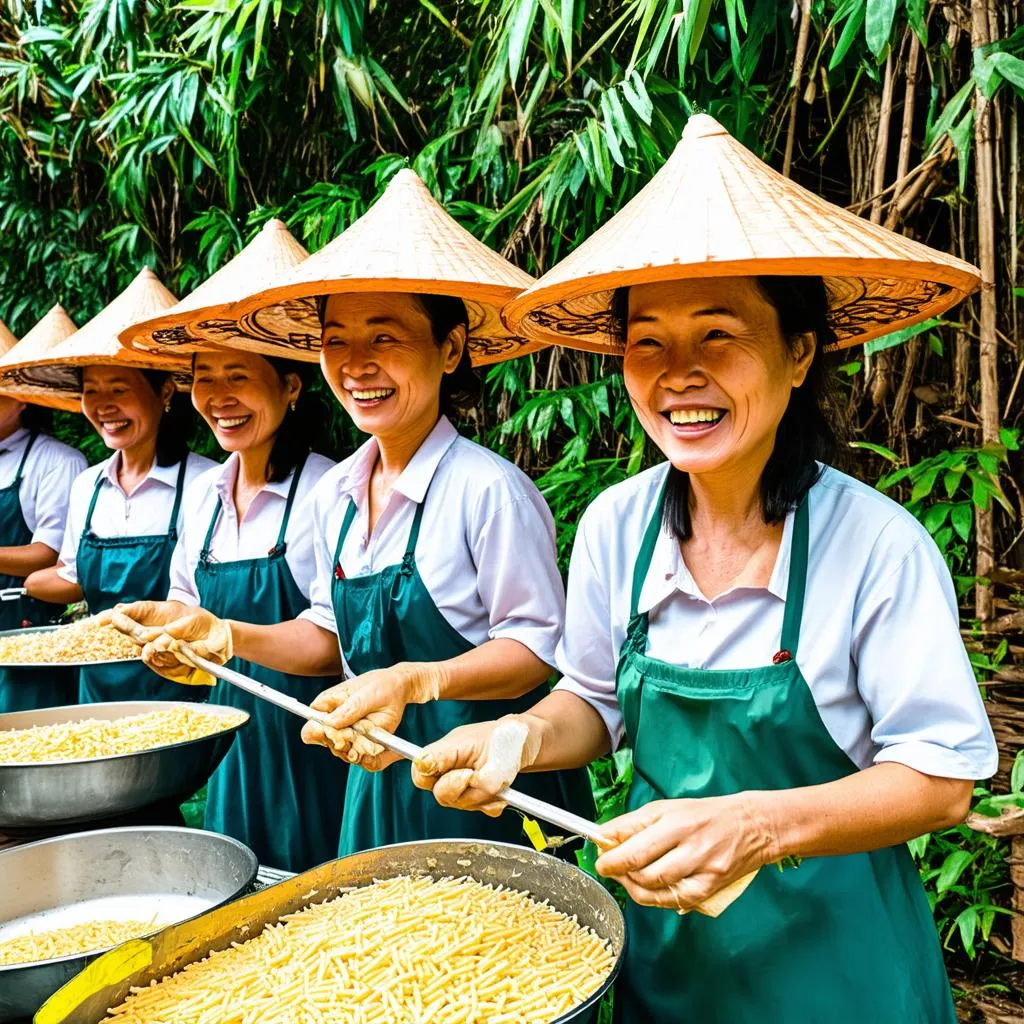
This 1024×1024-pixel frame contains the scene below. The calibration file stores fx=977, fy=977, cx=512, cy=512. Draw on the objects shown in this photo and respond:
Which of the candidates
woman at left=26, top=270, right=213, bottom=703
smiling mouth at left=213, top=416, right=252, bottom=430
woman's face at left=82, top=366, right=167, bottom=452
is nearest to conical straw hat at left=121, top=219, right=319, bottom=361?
smiling mouth at left=213, top=416, right=252, bottom=430

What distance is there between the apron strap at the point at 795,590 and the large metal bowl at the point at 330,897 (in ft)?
1.30

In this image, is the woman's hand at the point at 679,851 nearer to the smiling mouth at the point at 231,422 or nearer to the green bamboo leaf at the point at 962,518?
the green bamboo leaf at the point at 962,518

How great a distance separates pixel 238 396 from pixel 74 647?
821 millimetres

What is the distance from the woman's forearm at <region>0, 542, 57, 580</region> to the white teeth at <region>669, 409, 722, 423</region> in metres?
3.18

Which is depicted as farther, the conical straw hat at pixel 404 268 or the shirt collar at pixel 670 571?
the conical straw hat at pixel 404 268

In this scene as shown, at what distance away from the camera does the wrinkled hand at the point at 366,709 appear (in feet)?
4.72

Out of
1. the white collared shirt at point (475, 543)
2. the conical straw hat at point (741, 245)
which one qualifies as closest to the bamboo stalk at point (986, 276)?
the conical straw hat at point (741, 245)

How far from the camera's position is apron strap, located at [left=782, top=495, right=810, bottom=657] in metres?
1.24

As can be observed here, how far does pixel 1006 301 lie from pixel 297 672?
6.04ft

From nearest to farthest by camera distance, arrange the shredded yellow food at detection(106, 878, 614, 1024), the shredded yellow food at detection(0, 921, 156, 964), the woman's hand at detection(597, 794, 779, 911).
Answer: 1. the woman's hand at detection(597, 794, 779, 911)
2. the shredded yellow food at detection(106, 878, 614, 1024)
3. the shredded yellow food at detection(0, 921, 156, 964)

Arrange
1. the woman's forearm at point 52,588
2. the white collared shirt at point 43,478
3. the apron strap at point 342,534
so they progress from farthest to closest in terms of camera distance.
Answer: the white collared shirt at point 43,478, the woman's forearm at point 52,588, the apron strap at point 342,534

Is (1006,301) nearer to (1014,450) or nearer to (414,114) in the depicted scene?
(1014,450)

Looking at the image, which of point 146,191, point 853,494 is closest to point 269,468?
point 853,494

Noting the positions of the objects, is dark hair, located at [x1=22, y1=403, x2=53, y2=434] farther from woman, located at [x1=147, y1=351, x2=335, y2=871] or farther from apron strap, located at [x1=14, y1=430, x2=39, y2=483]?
woman, located at [x1=147, y1=351, x2=335, y2=871]
